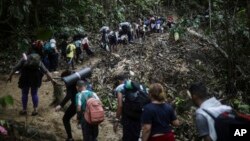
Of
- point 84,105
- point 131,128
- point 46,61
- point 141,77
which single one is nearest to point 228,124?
point 131,128

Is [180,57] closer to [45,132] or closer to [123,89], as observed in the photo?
[45,132]

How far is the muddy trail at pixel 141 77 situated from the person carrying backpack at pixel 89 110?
1.53 meters

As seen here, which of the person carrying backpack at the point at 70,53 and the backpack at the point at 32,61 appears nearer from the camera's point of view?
the backpack at the point at 32,61

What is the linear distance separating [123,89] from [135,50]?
10981 mm

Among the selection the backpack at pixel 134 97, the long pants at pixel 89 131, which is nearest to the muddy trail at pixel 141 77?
the long pants at pixel 89 131

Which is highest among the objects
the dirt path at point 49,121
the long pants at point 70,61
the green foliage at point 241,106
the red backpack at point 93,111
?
the red backpack at point 93,111

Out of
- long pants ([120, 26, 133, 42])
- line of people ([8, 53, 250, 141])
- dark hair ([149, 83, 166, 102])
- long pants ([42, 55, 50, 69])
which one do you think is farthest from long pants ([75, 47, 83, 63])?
dark hair ([149, 83, 166, 102])

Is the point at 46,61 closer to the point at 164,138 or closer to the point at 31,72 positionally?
the point at 31,72

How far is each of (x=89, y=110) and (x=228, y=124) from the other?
294 cm

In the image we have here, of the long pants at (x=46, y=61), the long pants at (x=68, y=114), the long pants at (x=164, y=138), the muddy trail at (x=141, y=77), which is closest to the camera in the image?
the long pants at (x=164, y=138)

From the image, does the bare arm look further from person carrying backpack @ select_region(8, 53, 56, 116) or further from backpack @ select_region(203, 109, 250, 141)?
person carrying backpack @ select_region(8, 53, 56, 116)

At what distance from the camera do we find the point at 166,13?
35.2 meters

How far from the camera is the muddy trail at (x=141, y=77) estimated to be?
370 inches

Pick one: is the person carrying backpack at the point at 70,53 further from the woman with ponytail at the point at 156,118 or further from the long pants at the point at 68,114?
the woman with ponytail at the point at 156,118
